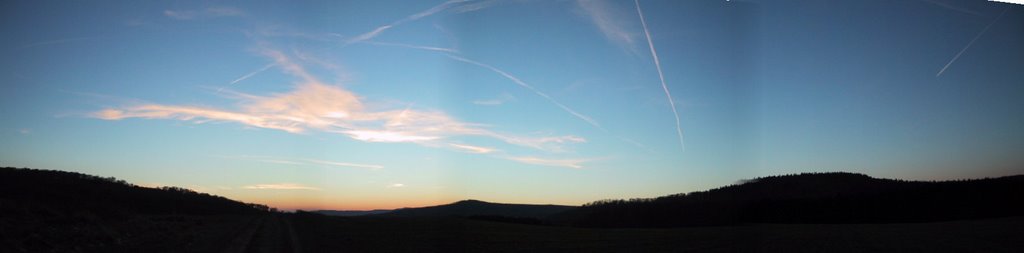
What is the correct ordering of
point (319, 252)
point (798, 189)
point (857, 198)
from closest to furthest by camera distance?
point (319, 252)
point (857, 198)
point (798, 189)

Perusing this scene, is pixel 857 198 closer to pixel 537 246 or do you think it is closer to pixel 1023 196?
pixel 1023 196

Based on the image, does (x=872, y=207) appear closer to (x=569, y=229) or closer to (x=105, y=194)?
(x=569, y=229)

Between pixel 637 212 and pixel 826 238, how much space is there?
34.3 m

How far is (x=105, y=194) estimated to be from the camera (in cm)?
5931

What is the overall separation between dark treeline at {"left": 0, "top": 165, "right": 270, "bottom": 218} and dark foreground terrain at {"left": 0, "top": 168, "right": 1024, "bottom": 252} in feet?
1.03

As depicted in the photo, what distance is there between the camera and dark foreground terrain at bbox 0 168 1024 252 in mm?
15250

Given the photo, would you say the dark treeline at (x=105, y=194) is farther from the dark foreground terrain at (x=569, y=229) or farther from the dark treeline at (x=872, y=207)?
the dark treeline at (x=872, y=207)

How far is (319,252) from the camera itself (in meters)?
15.0

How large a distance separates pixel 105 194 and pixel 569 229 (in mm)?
51474

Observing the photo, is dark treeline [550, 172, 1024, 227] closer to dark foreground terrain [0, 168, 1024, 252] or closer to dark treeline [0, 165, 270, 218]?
dark foreground terrain [0, 168, 1024, 252]

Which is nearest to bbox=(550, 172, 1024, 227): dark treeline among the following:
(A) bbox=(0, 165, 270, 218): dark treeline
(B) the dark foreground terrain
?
(B) the dark foreground terrain

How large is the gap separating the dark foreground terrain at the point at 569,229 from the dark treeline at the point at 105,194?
0.31 m

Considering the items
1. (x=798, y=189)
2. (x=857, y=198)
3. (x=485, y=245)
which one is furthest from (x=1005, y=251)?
(x=798, y=189)

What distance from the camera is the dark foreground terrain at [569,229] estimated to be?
15.2m
